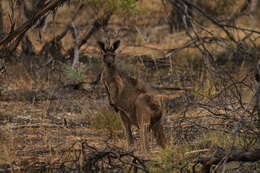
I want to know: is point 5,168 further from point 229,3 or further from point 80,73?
point 229,3

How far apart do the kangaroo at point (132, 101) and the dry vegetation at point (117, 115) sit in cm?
21

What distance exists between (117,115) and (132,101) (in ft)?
3.24

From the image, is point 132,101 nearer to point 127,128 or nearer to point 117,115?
point 127,128

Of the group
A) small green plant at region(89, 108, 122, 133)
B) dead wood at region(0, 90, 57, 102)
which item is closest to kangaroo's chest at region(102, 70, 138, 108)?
small green plant at region(89, 108, 122, 133)

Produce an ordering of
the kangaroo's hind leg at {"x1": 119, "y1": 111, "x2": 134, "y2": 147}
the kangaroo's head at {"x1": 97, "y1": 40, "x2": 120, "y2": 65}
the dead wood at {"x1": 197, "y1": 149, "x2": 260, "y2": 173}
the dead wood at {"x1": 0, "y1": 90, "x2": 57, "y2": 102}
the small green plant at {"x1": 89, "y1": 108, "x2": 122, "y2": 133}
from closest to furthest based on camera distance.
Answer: the dead wood at {"x1": 197, "y1": 149, "x2": 260, "y2": 173} < the kangaroo's hind leg at {"x1": 119, "y1": 111, "x2": 134, "y2": 147} < the kangaroo's head at {"x1": 97, "y1": 40, "x2": 120, "y2": 65} < the small green plant at {"x1": 89, "y1": 108, "x2": 122, "y2": 133} < the dead wood at {"x1": 0, "y1": 90, "x2": 57, "y2": 102}

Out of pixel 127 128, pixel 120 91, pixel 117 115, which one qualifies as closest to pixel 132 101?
pixel 120 91

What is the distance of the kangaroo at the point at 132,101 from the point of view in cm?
645

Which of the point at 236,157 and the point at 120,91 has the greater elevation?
the point at 120,91

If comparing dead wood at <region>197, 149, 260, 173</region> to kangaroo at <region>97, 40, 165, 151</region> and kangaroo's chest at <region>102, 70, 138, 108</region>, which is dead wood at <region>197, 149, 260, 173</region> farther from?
kangaroo's chest at <region>102, 70, 138, 108</region>

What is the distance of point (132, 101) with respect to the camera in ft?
22.0

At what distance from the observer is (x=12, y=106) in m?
9.41

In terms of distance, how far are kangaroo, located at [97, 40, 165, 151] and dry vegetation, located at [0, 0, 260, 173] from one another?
0.21m

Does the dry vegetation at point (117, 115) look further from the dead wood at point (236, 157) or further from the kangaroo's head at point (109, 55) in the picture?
the kangaroo's head at point (109, 55)

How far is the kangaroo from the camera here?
6449mm
